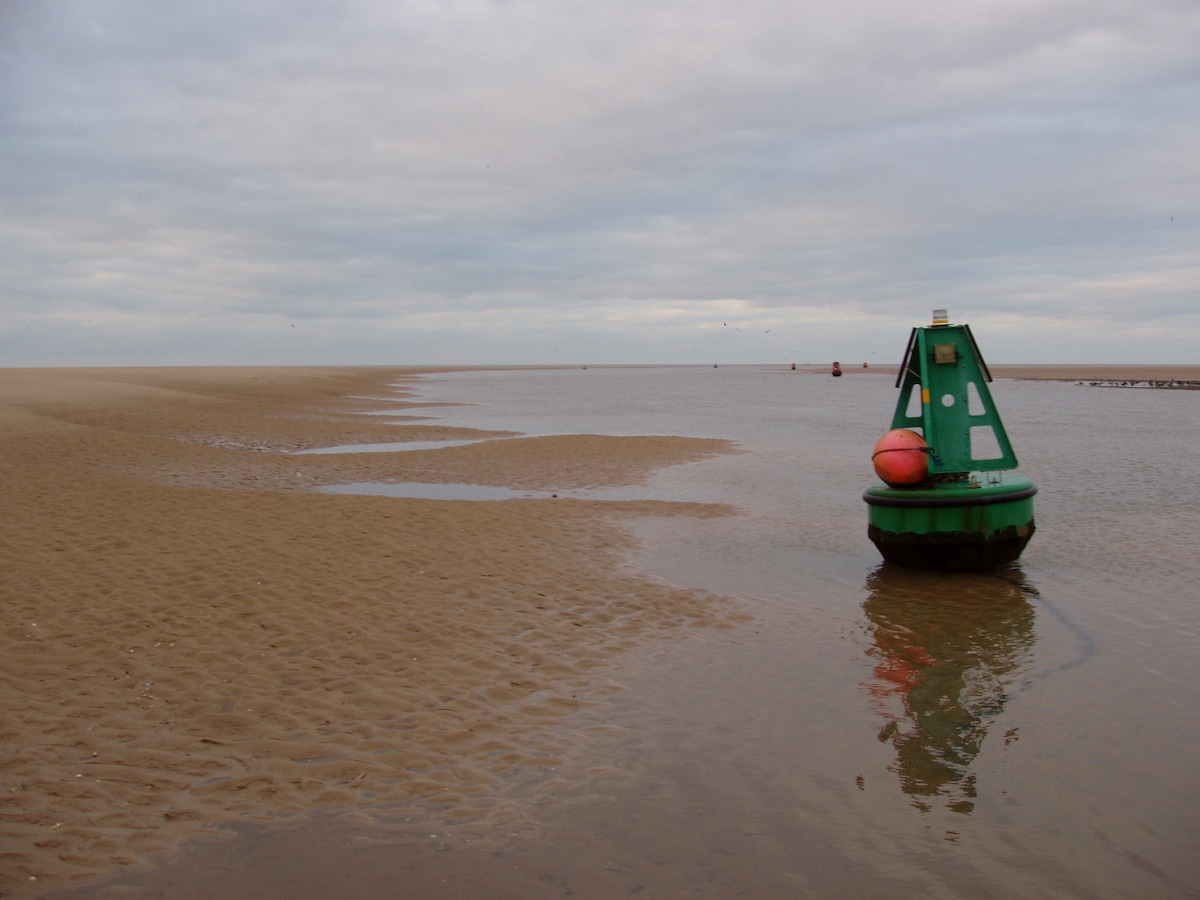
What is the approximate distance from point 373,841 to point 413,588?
16.4 ft

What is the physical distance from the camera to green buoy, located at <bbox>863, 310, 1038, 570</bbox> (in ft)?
37.6

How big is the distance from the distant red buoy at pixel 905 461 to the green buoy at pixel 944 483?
1 cm

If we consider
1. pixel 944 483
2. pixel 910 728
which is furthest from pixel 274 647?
pixel 944 483

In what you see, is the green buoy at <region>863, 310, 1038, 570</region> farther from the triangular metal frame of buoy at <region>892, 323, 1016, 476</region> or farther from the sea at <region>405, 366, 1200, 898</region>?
the sea at <region>405, 366, 1200, 898</region>

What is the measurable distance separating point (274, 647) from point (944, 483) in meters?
8.81

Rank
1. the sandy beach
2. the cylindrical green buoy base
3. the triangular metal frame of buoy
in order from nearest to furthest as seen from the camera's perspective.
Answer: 1. the sandy beach
2. the cylindrical green buoy base
3. the triangular metal frame of buoy

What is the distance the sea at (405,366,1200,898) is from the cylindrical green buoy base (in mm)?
324

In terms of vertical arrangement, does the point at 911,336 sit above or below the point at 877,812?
above

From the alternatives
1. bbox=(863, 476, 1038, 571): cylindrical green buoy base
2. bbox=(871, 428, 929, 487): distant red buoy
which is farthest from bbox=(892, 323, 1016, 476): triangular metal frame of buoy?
bbox=(863, 476, 1038, 571): cylindrical green buoy base

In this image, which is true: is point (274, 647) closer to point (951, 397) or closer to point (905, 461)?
point (905, 461)

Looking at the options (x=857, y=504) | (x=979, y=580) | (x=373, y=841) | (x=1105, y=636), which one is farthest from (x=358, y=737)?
(x=857, y=504)

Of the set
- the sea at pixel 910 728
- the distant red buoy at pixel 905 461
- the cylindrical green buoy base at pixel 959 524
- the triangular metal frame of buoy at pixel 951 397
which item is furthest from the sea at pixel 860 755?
the triangular metal frame of buoy at pixel 951 397

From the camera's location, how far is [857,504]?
1762 centimetres

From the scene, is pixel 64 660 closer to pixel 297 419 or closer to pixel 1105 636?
pixel 1105 636
